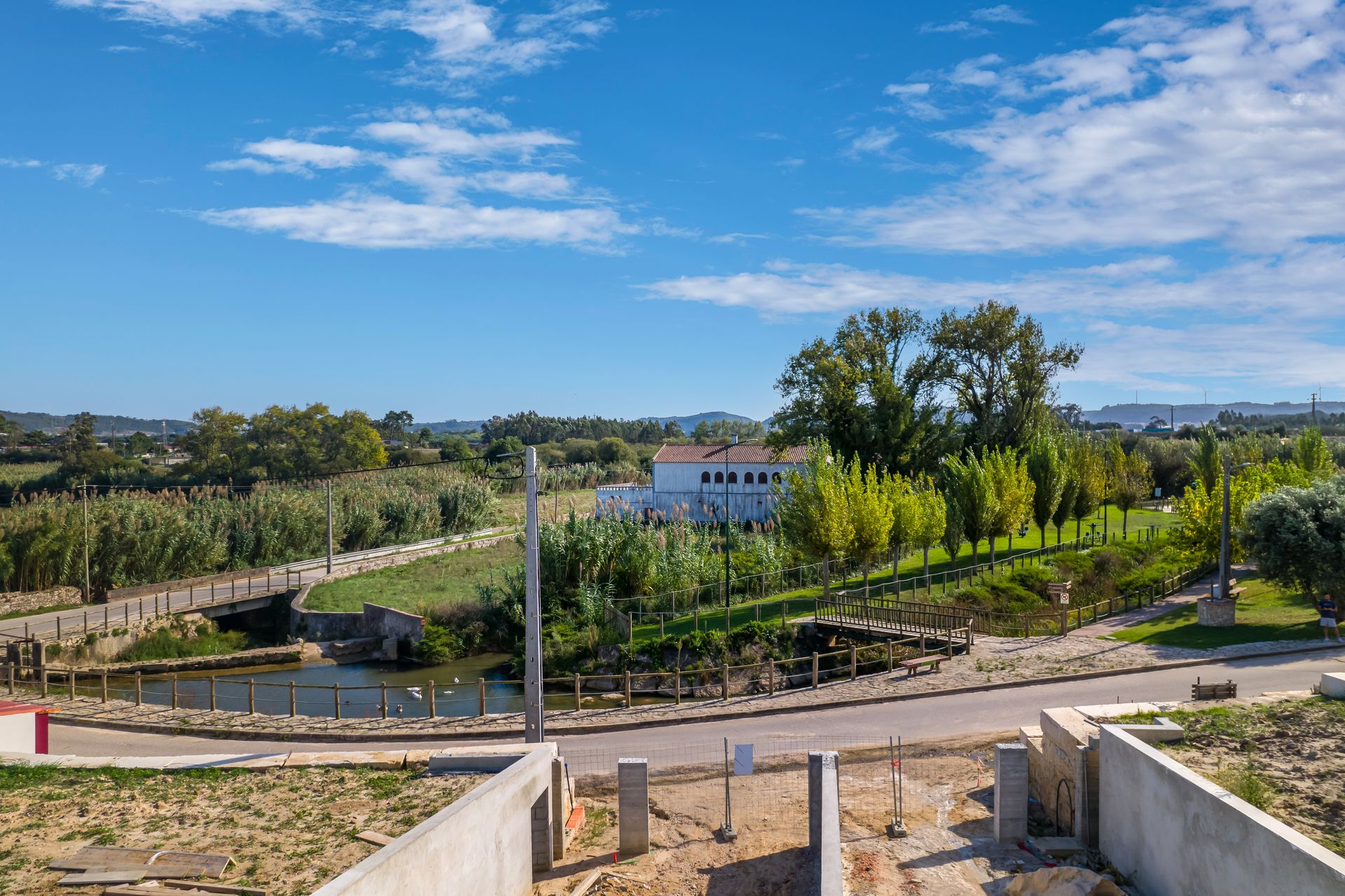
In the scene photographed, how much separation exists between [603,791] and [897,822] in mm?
5354

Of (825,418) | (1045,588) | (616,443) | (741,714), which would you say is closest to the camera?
A: (741,714)

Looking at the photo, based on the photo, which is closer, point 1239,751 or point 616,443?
point 1239,751

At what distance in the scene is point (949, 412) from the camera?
51.0 metres

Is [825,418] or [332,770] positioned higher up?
[825,418]

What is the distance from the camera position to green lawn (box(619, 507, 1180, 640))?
32031 mm

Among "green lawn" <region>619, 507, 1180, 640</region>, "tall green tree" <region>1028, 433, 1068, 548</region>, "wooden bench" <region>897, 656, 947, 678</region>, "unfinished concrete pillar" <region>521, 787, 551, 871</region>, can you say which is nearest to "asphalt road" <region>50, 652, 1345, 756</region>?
"wooden bench" <region>897, 656, 947, 678</region>

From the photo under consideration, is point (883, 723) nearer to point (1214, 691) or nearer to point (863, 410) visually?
point (1214, 691)

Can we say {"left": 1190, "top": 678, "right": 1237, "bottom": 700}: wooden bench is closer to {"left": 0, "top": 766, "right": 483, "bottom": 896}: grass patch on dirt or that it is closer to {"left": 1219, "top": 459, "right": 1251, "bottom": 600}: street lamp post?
{"left": 1219, "top": 459, "right": 1251, "bottom": 600}: street lamp post

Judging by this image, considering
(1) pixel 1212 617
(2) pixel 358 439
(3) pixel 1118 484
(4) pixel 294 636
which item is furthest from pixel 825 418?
(2) pixel 358 439

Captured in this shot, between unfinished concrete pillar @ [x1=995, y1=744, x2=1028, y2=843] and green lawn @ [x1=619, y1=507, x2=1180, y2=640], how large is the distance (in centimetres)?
1734

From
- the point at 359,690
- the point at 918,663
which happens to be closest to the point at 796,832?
the point at 918,663

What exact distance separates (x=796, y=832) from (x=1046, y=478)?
3343 cm

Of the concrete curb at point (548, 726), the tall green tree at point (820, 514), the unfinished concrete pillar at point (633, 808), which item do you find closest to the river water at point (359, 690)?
the concrete curb at point (548, 726)

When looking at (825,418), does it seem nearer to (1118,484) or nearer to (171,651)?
(1118,484)
